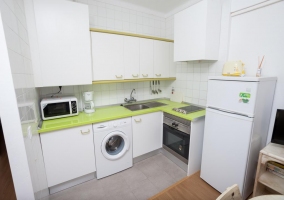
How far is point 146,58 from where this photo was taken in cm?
230

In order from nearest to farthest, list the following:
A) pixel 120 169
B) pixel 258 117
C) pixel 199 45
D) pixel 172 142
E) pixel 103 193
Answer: pixel 258 117 < pixel 103 193 < pixel 199 45 < pixel 120 169 < pixel 172 142

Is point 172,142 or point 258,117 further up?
point 258,117

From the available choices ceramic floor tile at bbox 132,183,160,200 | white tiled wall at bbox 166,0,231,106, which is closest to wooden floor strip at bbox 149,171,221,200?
ceramic floor tile at bbox 132,183,160,200

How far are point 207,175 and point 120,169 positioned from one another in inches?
46.4

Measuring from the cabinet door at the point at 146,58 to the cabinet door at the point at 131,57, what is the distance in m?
0.09

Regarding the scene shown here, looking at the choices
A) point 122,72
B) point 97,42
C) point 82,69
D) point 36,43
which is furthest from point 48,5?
point 122,72

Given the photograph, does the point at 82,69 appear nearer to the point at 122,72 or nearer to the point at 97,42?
the point at 97,42

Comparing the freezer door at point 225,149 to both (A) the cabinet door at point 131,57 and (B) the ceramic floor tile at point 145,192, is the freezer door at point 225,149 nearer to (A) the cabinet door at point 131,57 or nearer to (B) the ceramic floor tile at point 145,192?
(B) the ceramic floor tile at point 145,192

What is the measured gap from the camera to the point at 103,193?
1.69 m

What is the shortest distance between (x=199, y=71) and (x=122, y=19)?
1.54 m

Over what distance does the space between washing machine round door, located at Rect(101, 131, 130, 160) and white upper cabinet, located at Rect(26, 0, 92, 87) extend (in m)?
0.82

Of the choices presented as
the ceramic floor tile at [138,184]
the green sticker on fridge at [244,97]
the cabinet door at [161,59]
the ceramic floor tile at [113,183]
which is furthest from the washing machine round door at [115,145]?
the green sticker on fridge at [244,97]

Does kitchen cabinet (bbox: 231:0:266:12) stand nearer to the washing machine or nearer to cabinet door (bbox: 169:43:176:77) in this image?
cabinet door (bbox: 169:43:176:77)

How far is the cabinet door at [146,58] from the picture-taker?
2.24 m
